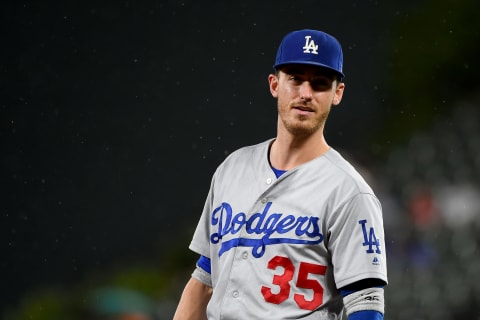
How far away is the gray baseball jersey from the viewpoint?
6.49 ft

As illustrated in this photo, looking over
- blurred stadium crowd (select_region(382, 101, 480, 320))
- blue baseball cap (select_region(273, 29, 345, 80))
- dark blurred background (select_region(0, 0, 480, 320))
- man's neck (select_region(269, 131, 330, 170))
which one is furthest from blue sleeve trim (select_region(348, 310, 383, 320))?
dark blurred background (select_region(0, 0, 480, 320))

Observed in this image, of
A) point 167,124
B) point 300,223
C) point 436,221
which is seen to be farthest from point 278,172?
point 167,124

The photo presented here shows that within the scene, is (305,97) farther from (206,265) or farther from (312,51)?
Result: (206,265)

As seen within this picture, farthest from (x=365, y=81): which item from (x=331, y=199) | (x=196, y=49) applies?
(x=331, y=199)

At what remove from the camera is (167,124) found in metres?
9.66

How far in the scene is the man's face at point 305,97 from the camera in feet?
6.68

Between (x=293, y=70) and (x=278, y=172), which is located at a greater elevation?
(x=293, y=70)

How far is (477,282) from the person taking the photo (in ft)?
18.3

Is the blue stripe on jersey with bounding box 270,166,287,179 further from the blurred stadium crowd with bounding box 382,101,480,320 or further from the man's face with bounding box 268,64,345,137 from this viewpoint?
the blurred stadium crowd with bounding box 382,101,480,320

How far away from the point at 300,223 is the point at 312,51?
1.17 feet

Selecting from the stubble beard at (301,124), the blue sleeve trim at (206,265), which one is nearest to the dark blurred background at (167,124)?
the blue sleeve trim at (206,265)

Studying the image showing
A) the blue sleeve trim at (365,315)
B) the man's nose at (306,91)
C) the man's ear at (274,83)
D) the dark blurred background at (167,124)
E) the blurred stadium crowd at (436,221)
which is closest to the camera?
the blue sleeve trim at (365,315)

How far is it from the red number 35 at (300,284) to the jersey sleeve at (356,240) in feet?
0.16

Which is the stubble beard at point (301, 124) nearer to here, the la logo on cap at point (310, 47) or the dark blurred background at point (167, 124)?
the la logo on cap at point (310, 47)
